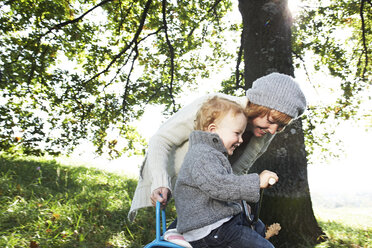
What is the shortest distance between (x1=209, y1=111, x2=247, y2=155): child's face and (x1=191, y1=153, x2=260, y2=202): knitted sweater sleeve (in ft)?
1.00

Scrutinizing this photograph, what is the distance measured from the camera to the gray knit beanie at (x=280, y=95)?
2367 millimetres

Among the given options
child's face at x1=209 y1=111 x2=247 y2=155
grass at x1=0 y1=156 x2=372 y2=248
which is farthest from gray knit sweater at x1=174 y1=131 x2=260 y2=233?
grass at x1=0 y1=156 x2=372 y2=248

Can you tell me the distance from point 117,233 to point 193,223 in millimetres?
2249

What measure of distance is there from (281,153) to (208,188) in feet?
8.40

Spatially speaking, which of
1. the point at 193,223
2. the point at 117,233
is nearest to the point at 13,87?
the point at 117,233

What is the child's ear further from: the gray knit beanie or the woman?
the gray knit beanie

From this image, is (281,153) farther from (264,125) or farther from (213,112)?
(213,112)

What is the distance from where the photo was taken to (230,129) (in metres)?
2.11

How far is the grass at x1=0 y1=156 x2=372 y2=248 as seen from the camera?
10.6 ft

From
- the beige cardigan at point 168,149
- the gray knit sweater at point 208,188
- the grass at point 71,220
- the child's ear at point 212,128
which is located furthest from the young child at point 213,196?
the grass at point 71,220

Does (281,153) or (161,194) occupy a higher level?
(281,153)

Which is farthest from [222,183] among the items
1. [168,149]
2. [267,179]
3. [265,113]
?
[265,113]

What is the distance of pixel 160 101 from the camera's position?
8422 mm

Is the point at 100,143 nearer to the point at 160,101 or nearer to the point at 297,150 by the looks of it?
the point at 160,101
